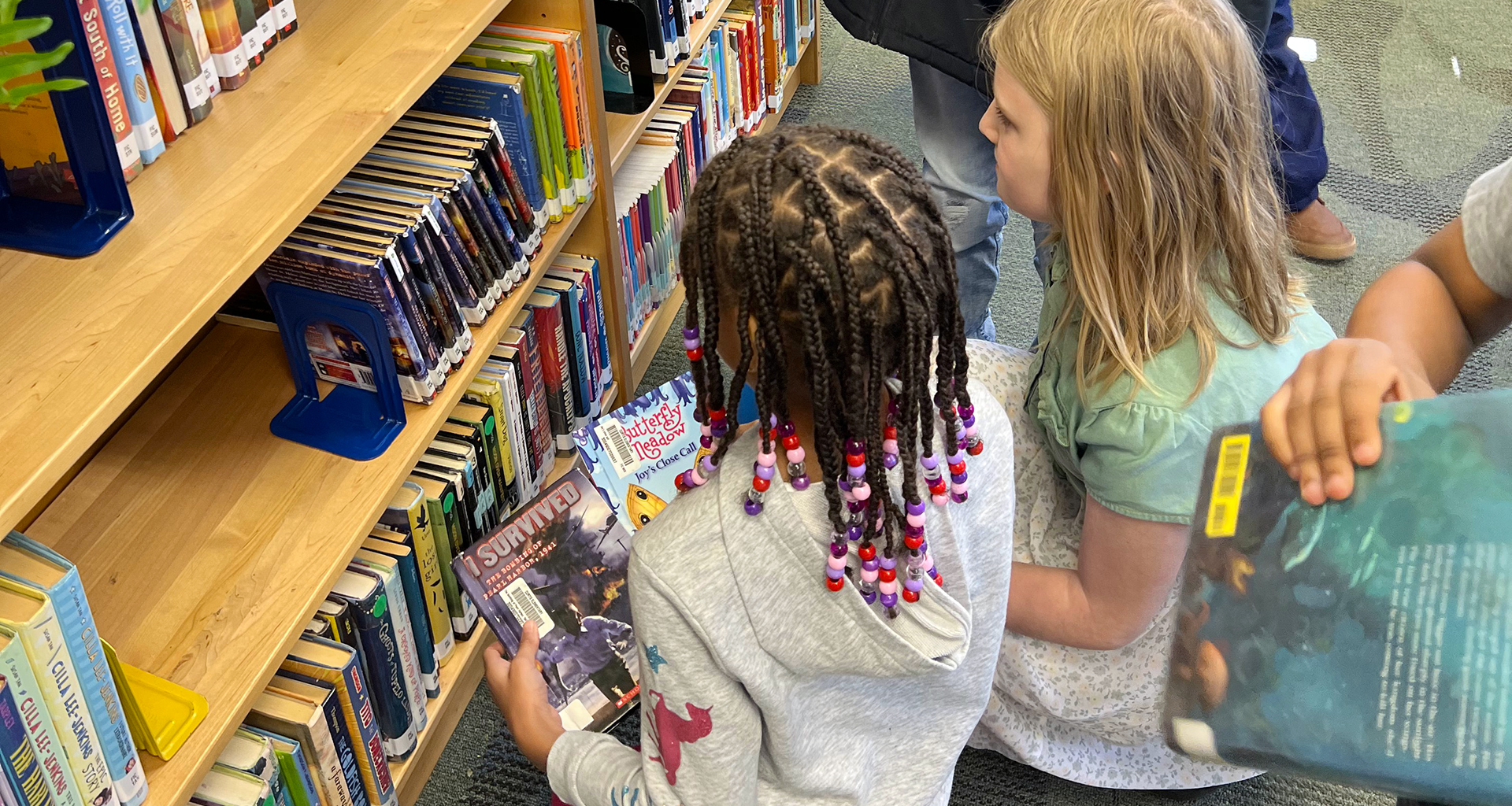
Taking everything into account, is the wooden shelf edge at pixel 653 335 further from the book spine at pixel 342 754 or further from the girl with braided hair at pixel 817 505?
the girl with braided hair at pixel 817 505

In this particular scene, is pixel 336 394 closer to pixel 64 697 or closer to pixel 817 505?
pixel 64 697

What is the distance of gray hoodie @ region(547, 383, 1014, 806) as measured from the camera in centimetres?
94

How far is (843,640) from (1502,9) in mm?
3133

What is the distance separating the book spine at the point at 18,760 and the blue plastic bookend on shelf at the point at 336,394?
516 millimetres

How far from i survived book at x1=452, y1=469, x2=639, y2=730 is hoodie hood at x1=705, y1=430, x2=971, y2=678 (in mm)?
570

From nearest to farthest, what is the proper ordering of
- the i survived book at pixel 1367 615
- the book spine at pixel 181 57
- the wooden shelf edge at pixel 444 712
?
the i survived book at pixel 1367 615, the book spine at pixel 181 57, the wooden shelf edge at pixel 444 712

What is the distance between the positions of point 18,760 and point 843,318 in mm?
683

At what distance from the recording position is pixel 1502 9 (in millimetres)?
3113

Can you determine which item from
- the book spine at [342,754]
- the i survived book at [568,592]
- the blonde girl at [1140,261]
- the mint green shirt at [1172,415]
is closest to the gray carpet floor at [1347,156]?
the i survived book at [568,592]

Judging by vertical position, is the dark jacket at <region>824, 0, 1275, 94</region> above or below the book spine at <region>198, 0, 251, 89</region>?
below

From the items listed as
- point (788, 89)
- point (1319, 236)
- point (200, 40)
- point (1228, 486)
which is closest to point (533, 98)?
point (200, 40)

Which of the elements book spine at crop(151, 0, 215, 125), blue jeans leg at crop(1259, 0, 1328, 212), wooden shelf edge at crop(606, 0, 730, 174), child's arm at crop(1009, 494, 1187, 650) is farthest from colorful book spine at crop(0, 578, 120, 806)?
blue jeans leg at crop(1259, 0, 1328, 212)

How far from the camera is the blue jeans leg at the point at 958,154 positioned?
5.80 ft

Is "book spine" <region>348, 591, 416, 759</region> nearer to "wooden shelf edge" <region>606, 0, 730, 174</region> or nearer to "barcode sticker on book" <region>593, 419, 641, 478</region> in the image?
"barcode sticker on book" <region>593, 419, 641, 478</region>
